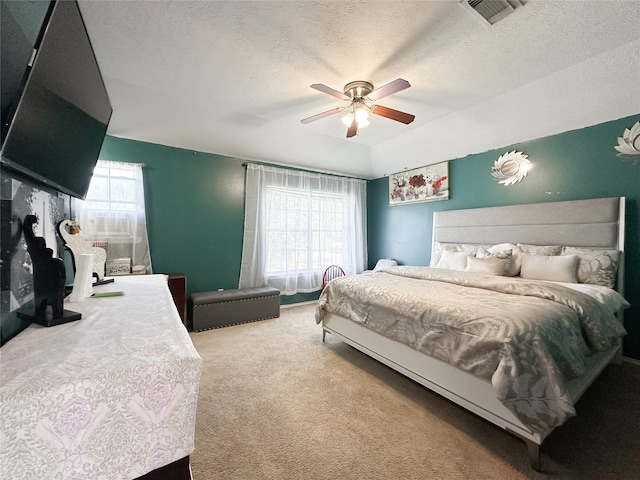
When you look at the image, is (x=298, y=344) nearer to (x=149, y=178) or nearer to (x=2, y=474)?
(x=2, y=474)

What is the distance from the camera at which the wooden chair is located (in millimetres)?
4715

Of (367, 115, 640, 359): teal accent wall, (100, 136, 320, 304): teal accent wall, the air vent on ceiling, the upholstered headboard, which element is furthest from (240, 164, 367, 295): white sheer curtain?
the air vent on ceiling

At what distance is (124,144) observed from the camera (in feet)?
10.5

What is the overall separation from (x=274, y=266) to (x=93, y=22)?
10.8ft

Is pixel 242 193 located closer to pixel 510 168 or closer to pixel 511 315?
pixel 511 315

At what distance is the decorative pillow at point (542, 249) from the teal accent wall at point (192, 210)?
3.75 meters

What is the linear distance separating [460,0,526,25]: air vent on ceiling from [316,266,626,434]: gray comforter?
190cm

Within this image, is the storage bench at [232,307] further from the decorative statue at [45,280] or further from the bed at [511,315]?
the decorative statue at [45,280]

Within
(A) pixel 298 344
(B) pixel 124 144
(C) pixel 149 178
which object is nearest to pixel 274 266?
(A) pixel 298 344

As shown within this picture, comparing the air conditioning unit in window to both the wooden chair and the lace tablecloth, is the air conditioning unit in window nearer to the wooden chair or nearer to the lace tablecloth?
the lace tablecloth

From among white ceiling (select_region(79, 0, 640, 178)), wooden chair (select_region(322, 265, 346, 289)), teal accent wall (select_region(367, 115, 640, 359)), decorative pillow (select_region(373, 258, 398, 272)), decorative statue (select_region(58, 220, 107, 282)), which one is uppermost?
white ceiling (select_region(79, 0, 640, 178))

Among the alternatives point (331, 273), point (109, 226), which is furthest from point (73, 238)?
point (331, 273)

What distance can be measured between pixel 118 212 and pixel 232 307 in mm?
1815

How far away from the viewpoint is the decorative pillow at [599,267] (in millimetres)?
2361
